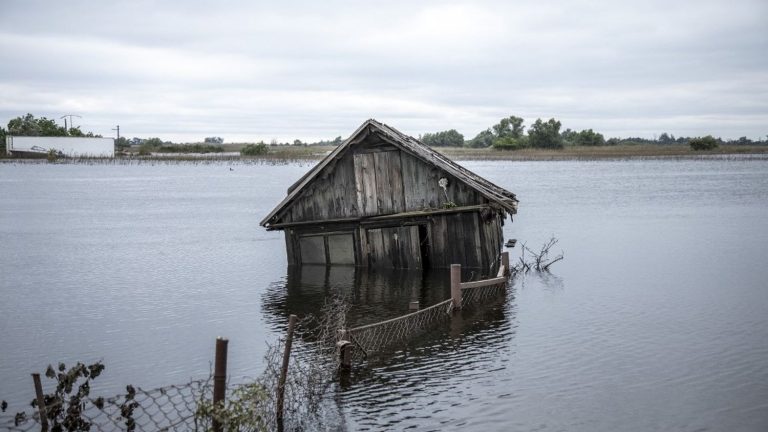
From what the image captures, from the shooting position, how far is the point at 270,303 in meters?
26.9

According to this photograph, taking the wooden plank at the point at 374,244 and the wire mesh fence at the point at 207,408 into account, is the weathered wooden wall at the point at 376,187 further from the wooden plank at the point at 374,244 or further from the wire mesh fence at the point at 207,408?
the wire mesh fence at the point at 207,408

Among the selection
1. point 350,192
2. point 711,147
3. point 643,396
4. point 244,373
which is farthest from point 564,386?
point 711,147

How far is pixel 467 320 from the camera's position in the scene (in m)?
23.9

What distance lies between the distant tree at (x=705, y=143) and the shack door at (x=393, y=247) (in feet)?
460

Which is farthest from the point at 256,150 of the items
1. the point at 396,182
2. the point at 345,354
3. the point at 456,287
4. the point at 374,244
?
the point at 345,354

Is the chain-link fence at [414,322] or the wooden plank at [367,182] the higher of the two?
the wooden plank at [367,182]

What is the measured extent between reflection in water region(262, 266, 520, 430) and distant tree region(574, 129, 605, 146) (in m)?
152

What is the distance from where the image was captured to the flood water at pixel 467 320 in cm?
1667

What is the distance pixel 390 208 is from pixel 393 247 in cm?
164

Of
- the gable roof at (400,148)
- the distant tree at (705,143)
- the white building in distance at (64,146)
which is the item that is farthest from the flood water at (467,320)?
the distant tree at (705,143)

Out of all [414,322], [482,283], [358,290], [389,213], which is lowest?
[414,322]

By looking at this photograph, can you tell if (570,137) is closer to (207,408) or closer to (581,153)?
(581,153)

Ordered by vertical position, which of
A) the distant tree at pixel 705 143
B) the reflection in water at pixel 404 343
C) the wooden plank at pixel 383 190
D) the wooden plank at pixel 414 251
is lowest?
the reflection in water at pixel 404 343

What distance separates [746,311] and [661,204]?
4197cm
